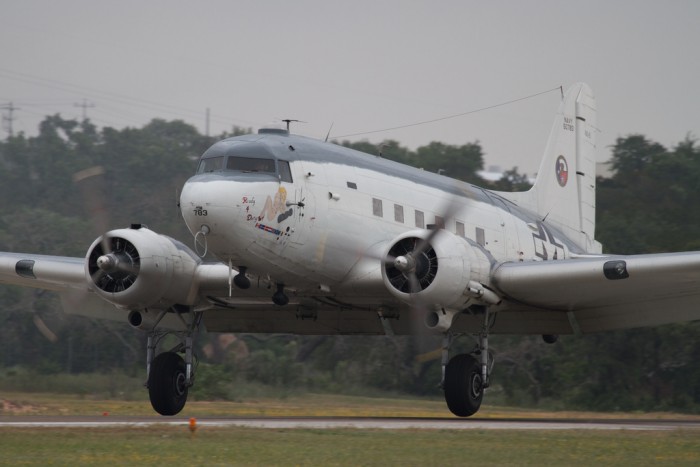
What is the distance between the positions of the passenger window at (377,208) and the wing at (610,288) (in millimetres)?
2020

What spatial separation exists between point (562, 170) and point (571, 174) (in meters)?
0.36

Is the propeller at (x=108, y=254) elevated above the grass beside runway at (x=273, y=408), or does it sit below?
above

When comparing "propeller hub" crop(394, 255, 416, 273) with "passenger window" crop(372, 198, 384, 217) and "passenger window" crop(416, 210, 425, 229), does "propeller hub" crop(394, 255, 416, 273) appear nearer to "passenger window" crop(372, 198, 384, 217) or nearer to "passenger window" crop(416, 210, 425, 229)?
"passenger window" crop(372, 198, 384, 217)

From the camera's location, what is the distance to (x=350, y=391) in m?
29.9

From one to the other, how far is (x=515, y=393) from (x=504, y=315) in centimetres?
1060

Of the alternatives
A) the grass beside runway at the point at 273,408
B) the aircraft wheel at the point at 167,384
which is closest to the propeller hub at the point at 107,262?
the aircraft wheel at the point at 167,384

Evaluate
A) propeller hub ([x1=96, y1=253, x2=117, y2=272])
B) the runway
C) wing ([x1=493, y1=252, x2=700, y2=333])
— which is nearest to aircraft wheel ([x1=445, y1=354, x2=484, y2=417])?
the runway

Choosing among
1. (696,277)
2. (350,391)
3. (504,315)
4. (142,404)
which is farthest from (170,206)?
(696,277)

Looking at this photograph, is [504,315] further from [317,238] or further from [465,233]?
[317,238]

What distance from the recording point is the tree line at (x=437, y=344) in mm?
29875

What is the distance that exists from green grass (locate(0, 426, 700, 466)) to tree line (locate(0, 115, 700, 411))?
11.1 feet

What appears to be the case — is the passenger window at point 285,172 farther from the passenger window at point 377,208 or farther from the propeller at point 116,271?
the propeller at point 116,271

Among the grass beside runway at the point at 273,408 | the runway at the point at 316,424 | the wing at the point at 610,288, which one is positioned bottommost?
the runway at the point at 316,424

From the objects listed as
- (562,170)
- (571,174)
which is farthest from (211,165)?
(571,174)
